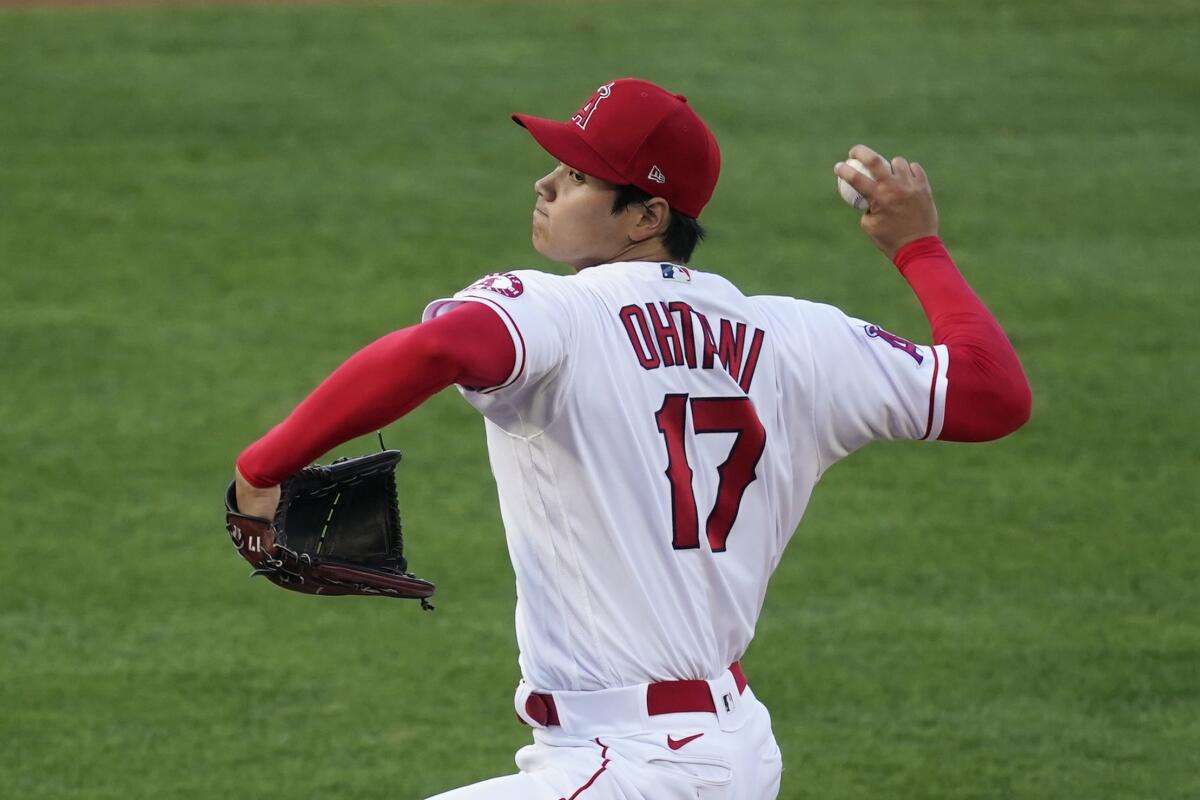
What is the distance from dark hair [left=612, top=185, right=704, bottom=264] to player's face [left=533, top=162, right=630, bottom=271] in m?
0.02

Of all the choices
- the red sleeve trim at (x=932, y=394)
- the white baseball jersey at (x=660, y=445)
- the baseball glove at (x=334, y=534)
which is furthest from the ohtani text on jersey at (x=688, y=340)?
the baseball glove at (x=334, y=534)

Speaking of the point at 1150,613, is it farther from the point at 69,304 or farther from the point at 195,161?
the point at 195,161

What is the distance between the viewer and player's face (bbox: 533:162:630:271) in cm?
292

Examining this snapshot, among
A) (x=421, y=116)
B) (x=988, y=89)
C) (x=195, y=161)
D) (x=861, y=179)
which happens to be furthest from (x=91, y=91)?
(x=861, y=179)

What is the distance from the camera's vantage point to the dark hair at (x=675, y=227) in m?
2.92

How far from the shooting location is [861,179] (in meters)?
3.02

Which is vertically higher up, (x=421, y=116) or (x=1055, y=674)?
(x=421, y=116)

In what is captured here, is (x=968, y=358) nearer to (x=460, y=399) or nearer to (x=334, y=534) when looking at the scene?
(x=334, y=534)

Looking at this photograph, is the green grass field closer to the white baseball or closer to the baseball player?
the baseball player

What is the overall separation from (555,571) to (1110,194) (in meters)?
7.86

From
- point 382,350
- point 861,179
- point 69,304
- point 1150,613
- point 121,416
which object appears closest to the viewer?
point 382,350

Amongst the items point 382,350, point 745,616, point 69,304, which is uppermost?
point 69,304

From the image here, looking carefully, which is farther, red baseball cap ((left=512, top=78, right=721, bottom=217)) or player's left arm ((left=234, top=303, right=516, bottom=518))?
red baseball cap ((left=512, top=78, right=721, bottom=217))

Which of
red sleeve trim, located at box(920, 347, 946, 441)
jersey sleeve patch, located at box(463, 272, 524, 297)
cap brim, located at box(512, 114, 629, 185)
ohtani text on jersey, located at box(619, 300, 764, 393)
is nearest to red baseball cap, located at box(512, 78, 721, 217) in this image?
cap brim, located at box(512, 114, 629, 185)
